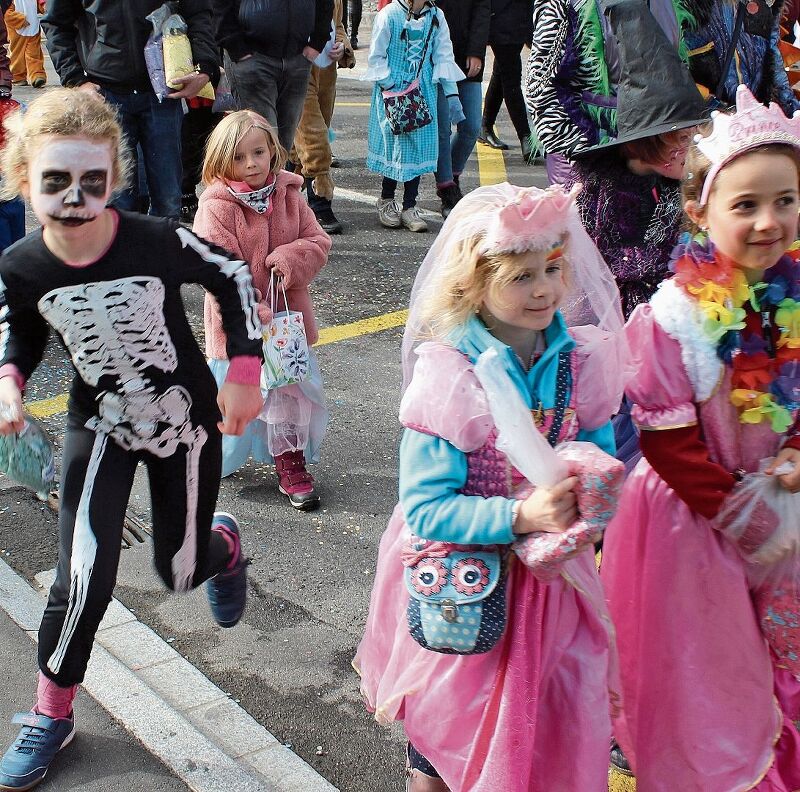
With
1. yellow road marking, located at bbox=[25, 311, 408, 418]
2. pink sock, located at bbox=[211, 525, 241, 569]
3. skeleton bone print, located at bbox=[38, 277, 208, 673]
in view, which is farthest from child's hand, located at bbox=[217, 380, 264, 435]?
yellow road marking, located at bbox=[25, 311, 408, 418]

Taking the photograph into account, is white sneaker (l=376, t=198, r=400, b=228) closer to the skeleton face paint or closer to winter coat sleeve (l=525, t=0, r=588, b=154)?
winter coat sleeve (l=525, t=0, r=588, b=154)

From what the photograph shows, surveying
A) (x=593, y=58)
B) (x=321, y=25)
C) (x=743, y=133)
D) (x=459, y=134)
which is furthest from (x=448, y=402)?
(x=459, y=134)

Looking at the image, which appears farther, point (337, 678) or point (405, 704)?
point (337, 678)

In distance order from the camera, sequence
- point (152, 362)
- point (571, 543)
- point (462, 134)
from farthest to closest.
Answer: point (462, 134), point (152, 362), point (571, 543)

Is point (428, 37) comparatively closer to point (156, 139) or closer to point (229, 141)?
point (156, 139)

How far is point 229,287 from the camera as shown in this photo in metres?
3.28

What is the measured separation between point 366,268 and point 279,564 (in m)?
4.04

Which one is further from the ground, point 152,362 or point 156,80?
point 156,80

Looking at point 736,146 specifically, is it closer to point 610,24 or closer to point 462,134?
point 610,24

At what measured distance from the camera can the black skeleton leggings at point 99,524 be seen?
3.12 m

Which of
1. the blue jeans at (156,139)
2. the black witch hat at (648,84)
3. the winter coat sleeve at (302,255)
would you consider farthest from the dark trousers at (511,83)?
the black witch hat at (648,84)

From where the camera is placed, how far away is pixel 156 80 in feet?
21.8

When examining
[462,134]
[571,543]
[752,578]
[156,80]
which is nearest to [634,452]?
[752,578]

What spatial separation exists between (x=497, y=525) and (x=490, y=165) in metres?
9.09
